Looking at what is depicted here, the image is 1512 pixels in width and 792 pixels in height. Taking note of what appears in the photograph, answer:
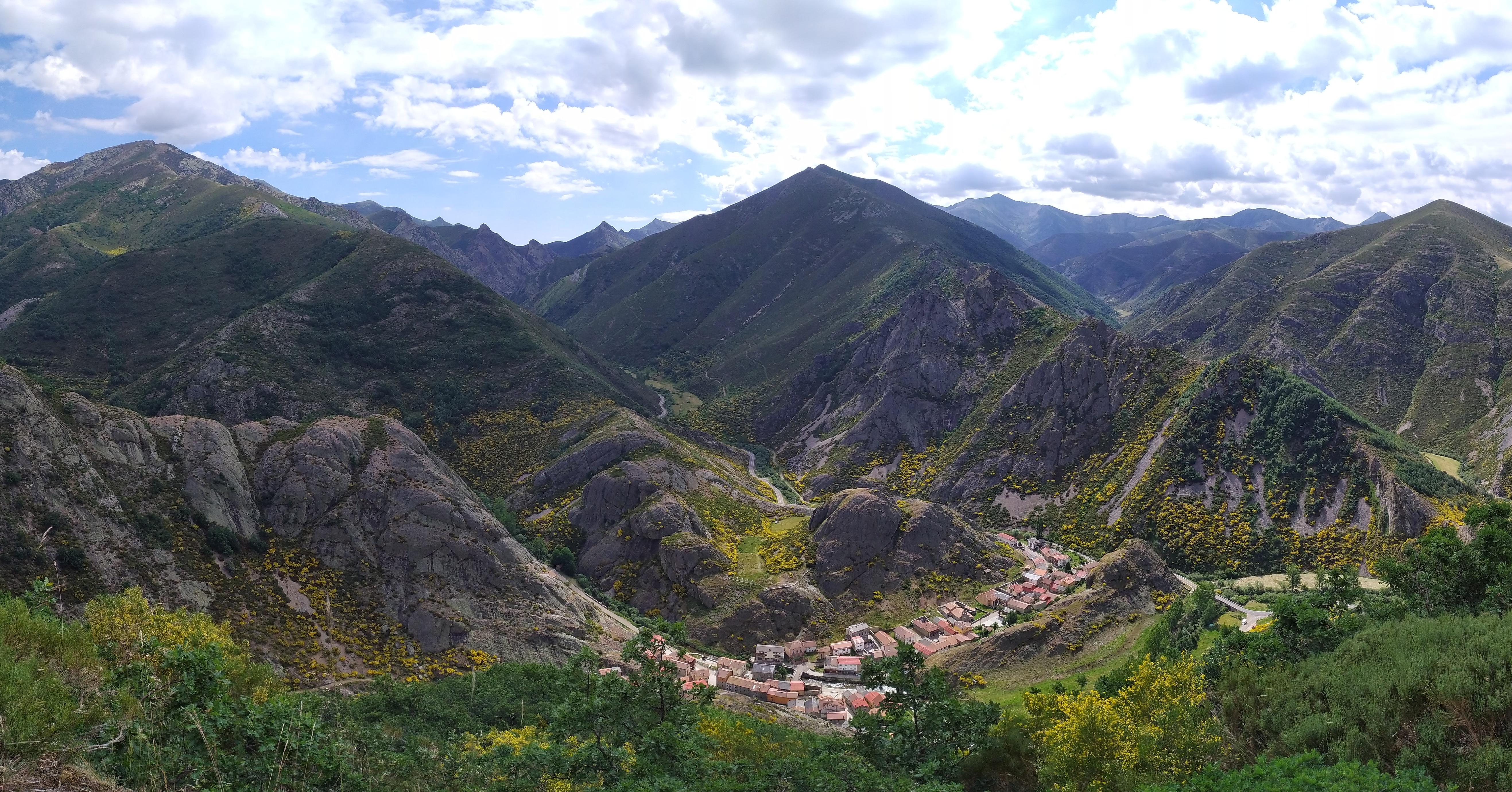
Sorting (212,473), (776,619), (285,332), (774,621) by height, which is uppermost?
(285,332)

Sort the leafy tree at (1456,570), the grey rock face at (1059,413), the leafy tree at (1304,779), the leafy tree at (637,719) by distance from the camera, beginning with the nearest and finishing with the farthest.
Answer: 1. the leafy tree at (1304,779)
2. the leafy tree at (637,719)
3. the leafy tree at (1456,570)
4. the grey rock face at (1059,413)

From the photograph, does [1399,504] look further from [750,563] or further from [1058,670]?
[750,563]

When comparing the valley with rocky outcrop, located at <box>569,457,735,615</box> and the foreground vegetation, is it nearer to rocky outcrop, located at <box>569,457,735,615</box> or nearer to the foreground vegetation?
rocky outcrop, located at <box>569,457,735,615</box>

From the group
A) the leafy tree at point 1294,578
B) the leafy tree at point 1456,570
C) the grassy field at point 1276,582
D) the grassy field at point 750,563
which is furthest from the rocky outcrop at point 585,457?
the leafy tree at point 1456,570

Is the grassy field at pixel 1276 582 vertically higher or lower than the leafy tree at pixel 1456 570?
lower

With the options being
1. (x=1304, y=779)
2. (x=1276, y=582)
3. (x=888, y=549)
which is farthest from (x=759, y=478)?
(x=1304, y=779)

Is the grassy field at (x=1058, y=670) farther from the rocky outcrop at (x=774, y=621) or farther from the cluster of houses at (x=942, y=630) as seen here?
the rocky outcrop at (x=774, y=621)

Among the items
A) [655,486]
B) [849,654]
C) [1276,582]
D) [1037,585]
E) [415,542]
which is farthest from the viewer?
[655,486]
